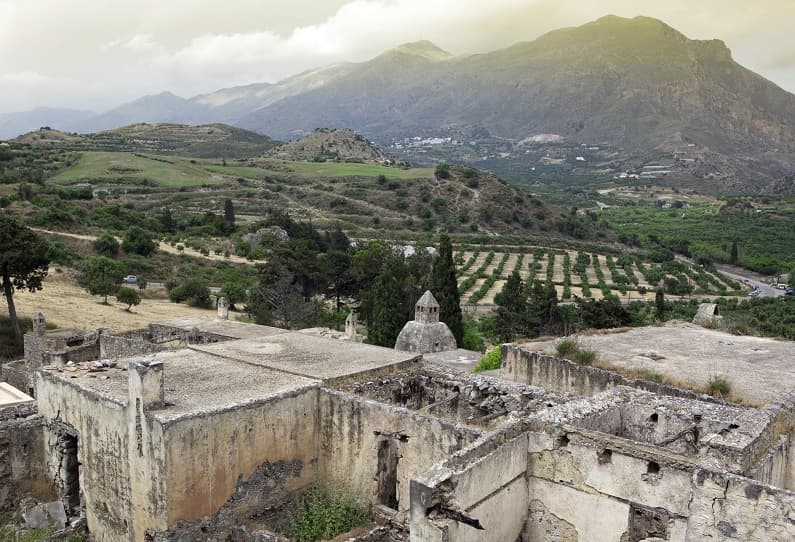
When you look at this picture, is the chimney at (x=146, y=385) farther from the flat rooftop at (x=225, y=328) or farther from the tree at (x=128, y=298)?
the tree at (x=128, y=298)

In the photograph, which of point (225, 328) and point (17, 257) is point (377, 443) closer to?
point (225, 328)

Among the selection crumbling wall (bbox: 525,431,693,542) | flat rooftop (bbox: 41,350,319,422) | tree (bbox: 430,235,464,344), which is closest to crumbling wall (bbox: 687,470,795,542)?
crumbling wall (bbox: 525,431,693,542)

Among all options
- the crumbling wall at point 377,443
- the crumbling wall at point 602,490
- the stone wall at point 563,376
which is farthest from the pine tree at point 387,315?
the crumbling wall at point 602,490

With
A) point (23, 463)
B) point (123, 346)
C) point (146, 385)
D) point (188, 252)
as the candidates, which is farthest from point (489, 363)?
point (188, 252)

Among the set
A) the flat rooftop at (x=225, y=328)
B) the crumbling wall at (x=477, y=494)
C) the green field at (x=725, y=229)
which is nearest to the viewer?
the crumbling wall at (x=477, y=494)

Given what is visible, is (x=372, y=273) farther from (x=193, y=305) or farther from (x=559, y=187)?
(x=559, y=187)

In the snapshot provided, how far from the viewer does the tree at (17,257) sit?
2809 cm

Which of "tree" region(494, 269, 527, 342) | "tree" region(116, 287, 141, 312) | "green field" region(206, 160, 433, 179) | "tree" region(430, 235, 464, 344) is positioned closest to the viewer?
"tree" region(430, 235, 464, 344)

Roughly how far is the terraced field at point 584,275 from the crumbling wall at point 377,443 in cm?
4727

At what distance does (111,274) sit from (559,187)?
487ft

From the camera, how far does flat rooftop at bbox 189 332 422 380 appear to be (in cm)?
1523

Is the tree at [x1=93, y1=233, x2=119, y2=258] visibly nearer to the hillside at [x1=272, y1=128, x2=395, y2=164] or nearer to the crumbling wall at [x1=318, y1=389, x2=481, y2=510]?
the crumbling wall at [x1=318, y1=389, x2=481, y2=510]

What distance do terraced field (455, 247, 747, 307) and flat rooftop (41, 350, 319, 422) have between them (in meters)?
46.3

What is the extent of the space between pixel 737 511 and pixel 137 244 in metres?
52.5
